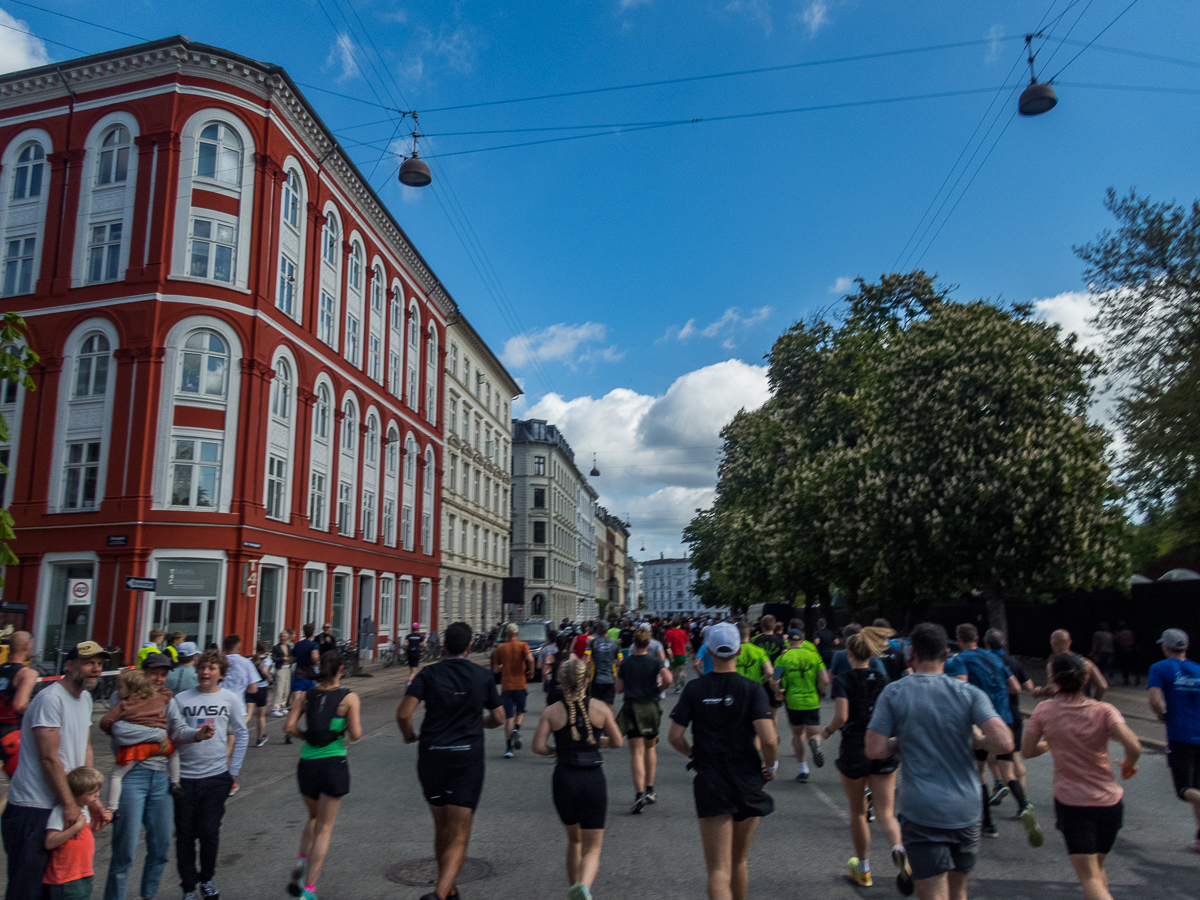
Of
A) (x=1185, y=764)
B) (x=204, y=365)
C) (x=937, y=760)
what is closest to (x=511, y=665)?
(x=1185, y=764)

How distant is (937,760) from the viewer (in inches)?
179

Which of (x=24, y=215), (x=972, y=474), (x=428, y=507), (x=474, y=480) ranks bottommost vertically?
(x=972, y=474)

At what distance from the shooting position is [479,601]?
188ft

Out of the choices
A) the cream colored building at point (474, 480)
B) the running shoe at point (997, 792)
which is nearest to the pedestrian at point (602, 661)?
the running shoe at point (997, 792)

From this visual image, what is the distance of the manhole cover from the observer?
6.48m

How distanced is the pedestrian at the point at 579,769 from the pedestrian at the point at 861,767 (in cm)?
177

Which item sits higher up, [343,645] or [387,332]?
[387,332]

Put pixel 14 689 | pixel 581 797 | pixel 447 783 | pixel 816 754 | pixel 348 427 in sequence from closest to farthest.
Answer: pixel 581 797, pixel 447 783, pixel 14 689, pixel 816 754, pixel 348 427

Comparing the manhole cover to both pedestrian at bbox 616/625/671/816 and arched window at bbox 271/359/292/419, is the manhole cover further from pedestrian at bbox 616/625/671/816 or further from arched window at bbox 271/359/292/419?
arched window at bbox 271/359/292/419

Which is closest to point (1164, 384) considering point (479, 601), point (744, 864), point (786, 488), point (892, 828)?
point (786, 488)

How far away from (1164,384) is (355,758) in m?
21.6

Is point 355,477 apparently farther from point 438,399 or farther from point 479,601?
point 479,601

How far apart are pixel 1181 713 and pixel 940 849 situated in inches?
160

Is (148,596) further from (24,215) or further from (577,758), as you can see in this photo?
(577,758)
